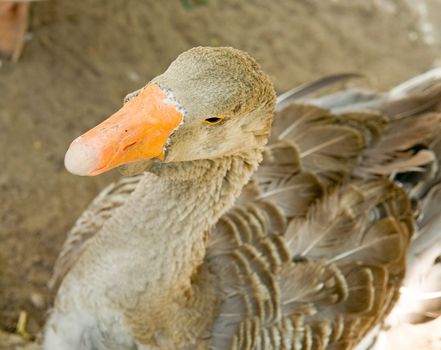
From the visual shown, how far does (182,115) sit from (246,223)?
0.71m

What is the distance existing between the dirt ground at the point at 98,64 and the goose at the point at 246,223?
0.53 m

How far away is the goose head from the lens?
1517 mm

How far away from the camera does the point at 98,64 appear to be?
3.58 meters

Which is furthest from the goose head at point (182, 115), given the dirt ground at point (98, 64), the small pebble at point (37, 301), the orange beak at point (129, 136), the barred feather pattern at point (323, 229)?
the small pebble at point (37, 301)

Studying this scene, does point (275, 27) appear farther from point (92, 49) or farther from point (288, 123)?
point (288, 123)

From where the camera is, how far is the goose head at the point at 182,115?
152cm

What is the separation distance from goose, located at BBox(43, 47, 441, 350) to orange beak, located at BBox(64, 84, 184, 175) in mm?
12

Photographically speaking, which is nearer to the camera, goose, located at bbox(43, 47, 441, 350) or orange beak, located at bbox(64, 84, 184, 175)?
orange beak, located at bbox(64, 84, 184, 175)

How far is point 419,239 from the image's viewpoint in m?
2.38

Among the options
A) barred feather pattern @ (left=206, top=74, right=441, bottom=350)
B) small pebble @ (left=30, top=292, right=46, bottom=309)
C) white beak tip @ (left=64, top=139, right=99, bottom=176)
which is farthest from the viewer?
small pebble @ (left=30, top=292, right=46, bottom=309)

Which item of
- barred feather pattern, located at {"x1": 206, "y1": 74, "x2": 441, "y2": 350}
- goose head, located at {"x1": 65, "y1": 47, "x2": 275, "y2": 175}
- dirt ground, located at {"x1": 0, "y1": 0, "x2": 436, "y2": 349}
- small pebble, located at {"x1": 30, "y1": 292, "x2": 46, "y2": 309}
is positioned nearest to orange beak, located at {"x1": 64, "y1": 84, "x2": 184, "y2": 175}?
goose head, located at {"x1": 65, "y1": 47, "x2": 275, "y2": 175}

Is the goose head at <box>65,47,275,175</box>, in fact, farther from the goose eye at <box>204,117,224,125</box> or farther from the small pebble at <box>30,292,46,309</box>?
the small pebble at <box>30,292,46,309</box>

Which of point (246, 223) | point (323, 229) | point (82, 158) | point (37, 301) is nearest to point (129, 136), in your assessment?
point (82, 158)

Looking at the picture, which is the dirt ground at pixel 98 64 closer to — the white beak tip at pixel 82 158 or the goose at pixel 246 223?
the goose at pixel 246 223
